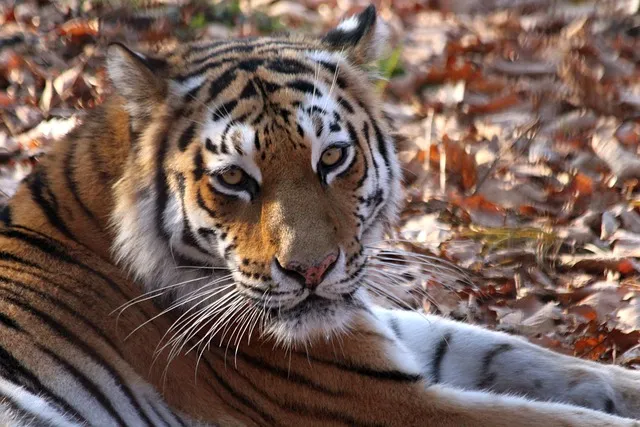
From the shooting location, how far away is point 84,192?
10.2 feet

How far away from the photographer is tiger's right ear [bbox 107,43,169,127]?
300cm

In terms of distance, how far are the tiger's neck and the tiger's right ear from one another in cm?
9

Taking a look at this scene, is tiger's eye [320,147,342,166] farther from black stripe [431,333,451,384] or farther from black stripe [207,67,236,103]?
black stripe [431,333,451,384]

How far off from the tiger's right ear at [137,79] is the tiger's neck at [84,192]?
9 centimetres

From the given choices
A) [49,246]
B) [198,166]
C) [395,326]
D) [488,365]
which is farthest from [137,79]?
[488,365]

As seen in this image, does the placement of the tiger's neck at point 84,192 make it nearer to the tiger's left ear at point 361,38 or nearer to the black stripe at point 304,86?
the black stripe at point 304,86

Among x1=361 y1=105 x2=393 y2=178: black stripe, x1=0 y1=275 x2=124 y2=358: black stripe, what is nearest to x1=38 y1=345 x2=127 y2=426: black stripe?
x1=0 y1=275 x2=124 y2=358: black stripe

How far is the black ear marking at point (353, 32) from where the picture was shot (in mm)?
3361

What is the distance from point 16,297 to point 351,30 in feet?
4.77

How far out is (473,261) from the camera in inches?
175

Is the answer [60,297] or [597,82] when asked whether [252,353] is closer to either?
[60,297]

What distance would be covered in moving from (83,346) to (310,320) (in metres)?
0.70

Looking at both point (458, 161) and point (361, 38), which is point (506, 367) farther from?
point (458, 161)

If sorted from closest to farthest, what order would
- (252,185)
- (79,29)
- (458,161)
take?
(252,185), (458,161), (79,29)
